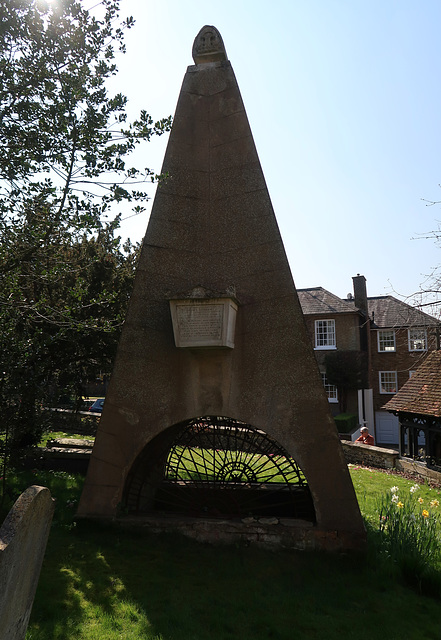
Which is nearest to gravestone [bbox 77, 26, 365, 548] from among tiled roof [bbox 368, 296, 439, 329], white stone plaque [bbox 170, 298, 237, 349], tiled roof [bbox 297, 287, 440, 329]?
white stone plaque [bbox 170, 298, 237, 349]

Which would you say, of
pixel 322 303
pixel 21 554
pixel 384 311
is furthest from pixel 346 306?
pixel 21 554

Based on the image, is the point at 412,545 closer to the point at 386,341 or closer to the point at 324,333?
the point at 324,333

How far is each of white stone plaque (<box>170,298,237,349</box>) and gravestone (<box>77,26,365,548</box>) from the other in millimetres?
15

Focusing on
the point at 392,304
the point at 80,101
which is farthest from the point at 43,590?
the point at 392,304

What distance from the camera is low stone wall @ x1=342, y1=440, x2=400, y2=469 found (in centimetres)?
1434

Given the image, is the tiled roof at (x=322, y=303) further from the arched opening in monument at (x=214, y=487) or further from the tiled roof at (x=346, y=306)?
the arched opening in monument at (x=214, y=487)

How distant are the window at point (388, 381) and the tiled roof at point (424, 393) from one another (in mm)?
14643

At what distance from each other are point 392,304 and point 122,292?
2424 cm

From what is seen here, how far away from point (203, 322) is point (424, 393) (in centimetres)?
1022

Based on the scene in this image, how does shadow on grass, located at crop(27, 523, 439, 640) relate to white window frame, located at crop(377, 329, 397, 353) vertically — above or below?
below

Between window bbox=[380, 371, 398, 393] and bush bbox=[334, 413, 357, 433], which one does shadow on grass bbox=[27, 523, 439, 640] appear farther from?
window bbox=[380, 371, 398, 393]

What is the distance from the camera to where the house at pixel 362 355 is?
28250 millimetres

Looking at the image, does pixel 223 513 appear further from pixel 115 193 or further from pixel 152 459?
pixel 115 193

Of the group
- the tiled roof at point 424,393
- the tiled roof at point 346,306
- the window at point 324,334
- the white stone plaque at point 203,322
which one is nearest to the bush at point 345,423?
the window at point 324,334
